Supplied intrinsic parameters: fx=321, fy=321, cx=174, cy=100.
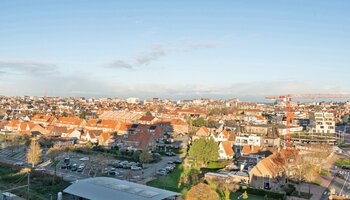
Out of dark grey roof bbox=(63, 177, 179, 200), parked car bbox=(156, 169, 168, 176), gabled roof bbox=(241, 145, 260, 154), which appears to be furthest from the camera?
gabled roof bbox=(241, 145, 260, 154)

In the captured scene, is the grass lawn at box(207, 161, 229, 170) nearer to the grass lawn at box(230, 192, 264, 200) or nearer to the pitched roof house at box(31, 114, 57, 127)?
the grass lawn at box(230, 192, 264, 200)

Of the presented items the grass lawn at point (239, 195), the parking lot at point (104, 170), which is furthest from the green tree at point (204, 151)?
the grass lawn at point (239, 195)

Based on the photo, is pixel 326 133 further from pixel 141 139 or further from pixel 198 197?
pixel 198 197

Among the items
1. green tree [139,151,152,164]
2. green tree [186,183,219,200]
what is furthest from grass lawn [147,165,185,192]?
green tree [186,183,219,200]

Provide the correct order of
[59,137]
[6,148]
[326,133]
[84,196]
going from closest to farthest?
[84,196] → [6,148] → [59,137] → [326,133]

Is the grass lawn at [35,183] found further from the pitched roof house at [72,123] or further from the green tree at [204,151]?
the pitched roof house at [72,123]

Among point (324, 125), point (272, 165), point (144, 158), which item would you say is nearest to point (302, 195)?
point (272, 165)

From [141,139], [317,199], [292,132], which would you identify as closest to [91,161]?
[141,139]
